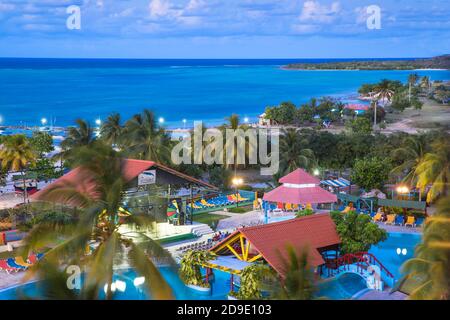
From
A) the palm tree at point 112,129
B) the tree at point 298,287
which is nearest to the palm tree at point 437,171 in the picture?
the tree at point 298,287

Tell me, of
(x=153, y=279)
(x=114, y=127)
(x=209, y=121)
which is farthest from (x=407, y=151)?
(x=209, y=121)

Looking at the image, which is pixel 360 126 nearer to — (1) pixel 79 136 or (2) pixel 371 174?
(2) pixel 371 174

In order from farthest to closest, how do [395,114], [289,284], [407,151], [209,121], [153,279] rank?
[209,121] < [395,114] < [407,151] < [153,279] < [289,284]

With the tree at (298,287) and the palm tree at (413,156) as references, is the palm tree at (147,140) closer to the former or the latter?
the palm tree at (413,156)

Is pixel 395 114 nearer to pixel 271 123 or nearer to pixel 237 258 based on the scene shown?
pixel 271 123

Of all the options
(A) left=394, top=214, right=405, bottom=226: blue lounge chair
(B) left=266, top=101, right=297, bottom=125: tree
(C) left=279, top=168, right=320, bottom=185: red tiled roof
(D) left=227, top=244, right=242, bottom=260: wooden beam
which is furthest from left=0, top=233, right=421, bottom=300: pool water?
(B) left=266, top=101, right=297, bottom=125: tree
